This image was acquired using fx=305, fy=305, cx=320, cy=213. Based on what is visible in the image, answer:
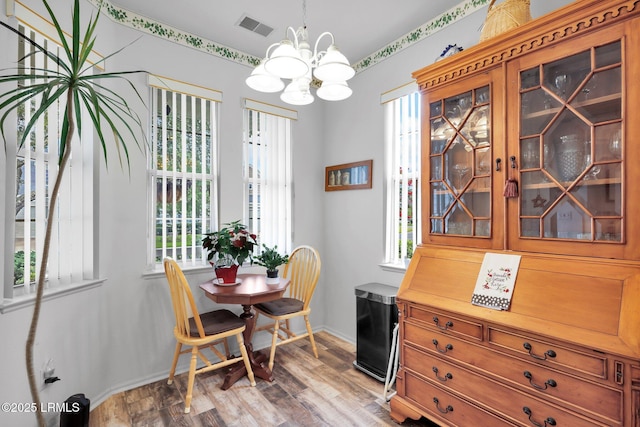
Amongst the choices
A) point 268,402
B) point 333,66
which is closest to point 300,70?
point 333,66

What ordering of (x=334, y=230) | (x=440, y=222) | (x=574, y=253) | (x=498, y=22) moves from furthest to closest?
(x=334, y=230) → (x=440, y=222) → (x=498, y=22) → (x=574, y=253)

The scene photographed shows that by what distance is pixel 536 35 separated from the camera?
150 cm

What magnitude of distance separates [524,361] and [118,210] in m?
2.71

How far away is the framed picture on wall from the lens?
3012 mm

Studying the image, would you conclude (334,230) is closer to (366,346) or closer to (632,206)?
(366,346)

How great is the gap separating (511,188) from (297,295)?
2.15 metres

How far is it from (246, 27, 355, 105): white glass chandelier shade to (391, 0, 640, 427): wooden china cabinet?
0.69m

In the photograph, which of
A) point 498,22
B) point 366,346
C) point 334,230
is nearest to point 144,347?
point 366,346

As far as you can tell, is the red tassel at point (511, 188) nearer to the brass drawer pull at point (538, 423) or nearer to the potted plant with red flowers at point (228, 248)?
the brass drawer pull at point (538, 423)

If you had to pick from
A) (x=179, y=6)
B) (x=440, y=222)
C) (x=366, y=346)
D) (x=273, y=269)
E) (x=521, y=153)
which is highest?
(x=179, y=6)

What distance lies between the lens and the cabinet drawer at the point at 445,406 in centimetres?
153

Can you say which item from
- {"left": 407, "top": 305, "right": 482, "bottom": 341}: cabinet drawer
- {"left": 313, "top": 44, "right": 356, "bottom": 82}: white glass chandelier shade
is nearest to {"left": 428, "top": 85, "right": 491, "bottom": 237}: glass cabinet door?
{"left": 407, "top": 305, "right": 482, "bottom": 341}: cabinet drawer

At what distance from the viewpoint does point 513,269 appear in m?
1.54

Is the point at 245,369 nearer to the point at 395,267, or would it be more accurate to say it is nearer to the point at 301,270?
the point at 301,270
